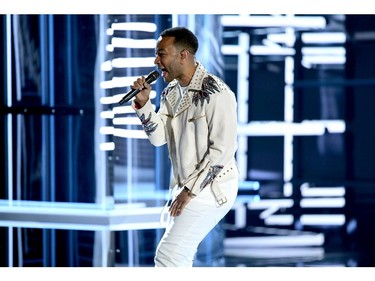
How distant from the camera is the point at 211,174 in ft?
10.5

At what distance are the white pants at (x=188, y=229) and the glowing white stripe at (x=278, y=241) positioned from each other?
63.0 inches

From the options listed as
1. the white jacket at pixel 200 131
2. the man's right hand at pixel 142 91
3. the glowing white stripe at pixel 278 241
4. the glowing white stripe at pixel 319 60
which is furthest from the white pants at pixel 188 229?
the glowing white stripe at pixel 319 60

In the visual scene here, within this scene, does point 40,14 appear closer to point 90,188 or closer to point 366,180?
point 90,188

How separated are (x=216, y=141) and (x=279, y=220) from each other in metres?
1.75

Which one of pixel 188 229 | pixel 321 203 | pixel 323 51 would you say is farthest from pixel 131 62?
pixel 188 229

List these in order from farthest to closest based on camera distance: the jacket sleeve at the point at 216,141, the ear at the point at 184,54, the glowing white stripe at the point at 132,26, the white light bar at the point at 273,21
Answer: the white light bar at the point at 273,21, the glowing white stripe at the point at 132,26, the ear at the point at 184,54, the jacket sleeve at the point at 216,141

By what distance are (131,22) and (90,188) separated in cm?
94

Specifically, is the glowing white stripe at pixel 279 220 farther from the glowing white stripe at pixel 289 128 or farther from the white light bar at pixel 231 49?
the white light bar at pixel 231 49

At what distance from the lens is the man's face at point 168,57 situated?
129 inches

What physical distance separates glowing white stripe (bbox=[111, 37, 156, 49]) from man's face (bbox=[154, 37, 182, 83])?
1.39 m

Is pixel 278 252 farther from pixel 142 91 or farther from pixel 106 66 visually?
pixel 142 91

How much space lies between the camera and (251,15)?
187 inches
